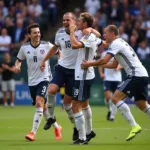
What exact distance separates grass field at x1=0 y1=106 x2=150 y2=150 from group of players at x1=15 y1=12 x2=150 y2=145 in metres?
0.36

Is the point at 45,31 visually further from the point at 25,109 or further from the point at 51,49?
the point at 51,49

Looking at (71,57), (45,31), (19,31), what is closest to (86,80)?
(71,57)

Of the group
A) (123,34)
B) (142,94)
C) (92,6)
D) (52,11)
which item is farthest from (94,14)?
(142,94)

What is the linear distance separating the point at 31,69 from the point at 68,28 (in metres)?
1.48

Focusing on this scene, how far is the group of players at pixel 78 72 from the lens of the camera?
14.1 metres

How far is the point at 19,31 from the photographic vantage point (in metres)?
32.2

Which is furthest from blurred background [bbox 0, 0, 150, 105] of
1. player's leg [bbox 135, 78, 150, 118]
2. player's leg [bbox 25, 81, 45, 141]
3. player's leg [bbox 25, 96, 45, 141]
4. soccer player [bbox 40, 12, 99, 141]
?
player's leg [bbox 135, 78, 150, 118]

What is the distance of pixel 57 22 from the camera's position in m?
35.6

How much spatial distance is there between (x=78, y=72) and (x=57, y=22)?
853 inches

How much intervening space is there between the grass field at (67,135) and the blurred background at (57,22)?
662 cm

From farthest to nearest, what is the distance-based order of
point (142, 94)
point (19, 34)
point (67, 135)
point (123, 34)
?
1. point (19, 34)
2. point (123, 34)
3. point (67, 135)
4. point (142, 94)

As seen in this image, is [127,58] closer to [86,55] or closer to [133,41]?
[86,55]

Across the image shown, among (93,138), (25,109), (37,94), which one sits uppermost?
(37,94)

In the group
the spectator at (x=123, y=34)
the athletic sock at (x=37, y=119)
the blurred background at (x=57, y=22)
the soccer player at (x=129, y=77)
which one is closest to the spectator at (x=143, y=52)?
the blurred background at (x=57, y=22)
